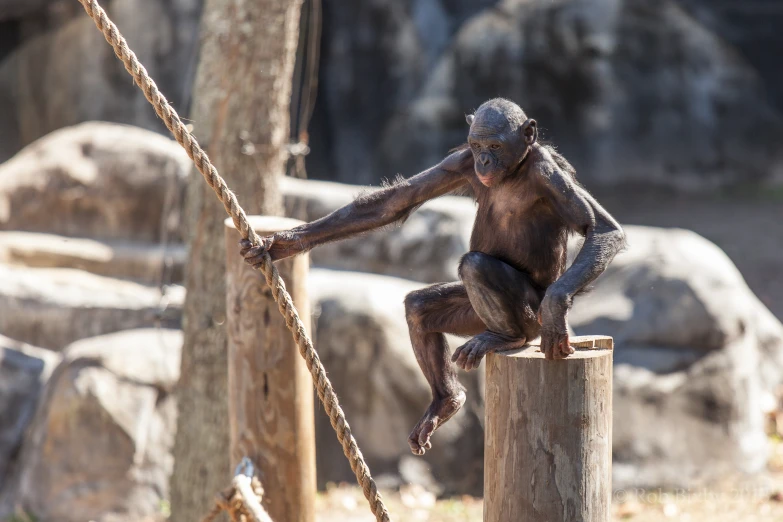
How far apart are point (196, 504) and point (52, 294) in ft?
7.33

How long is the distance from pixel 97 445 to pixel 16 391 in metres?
0.79

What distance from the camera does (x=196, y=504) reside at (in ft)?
15.0

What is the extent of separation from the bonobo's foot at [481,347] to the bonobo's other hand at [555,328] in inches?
8.7

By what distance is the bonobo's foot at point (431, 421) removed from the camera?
2775 millimetres

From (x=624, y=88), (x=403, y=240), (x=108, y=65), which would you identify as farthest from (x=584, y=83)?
(x=403, y=240)

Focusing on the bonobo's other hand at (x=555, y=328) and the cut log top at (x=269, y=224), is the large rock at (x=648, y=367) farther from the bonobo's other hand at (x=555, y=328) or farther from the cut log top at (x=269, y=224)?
the bonobo's other hand at (x=555, y=328)

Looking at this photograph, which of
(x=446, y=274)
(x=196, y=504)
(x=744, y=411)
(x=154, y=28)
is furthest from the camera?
(x=154, y=28)

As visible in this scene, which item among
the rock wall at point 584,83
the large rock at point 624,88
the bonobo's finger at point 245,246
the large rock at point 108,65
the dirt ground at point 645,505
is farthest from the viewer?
the large rock at point 624,88

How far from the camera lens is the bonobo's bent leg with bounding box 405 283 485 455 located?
2.87 m

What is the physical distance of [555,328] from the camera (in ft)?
7.76

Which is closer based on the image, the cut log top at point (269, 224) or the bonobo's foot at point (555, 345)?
the bonobo's foot at point (555, 345)

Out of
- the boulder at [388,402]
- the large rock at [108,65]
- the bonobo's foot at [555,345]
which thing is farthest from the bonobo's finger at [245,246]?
the large rock at [108,65]

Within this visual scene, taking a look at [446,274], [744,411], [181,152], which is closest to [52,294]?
[181,152]

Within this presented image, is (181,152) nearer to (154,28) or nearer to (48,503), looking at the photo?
Answer: (48,503)
